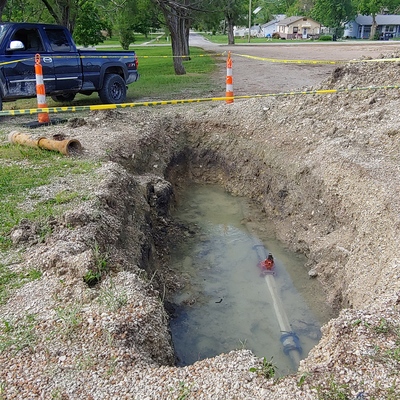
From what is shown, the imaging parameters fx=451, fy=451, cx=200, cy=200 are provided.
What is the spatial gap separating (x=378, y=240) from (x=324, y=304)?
104cm

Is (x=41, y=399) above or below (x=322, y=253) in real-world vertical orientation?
above

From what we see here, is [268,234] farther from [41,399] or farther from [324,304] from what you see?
[41,399]

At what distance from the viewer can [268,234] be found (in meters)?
7.41

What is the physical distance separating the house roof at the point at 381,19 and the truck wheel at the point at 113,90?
199ft

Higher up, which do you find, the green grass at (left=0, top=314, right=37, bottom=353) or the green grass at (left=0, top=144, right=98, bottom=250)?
the green grass at (left=0, top=144, right=98, bottom=250)

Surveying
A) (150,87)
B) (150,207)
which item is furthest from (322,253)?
(150,87)

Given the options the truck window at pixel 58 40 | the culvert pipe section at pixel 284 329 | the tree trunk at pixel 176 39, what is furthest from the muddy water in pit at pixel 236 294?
the tree trunk at pixel 176 39

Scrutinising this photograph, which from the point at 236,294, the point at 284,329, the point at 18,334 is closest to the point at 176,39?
the point at 236,294

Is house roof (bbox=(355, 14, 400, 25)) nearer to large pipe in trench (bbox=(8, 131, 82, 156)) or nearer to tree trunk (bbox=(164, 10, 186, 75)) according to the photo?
tree trunk (bbox=(164, 10, 186, 75))

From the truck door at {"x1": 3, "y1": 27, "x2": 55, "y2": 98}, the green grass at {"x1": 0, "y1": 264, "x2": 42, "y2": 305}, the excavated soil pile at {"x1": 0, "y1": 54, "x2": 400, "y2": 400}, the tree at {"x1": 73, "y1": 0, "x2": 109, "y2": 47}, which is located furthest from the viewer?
the tree at {"x1": 73, "y1": 0, "x2": 109, "y2": 47}

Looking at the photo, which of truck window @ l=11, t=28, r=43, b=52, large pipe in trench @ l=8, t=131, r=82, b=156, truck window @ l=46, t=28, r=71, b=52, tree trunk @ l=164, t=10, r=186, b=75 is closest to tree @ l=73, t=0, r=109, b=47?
tree trunk @ l=164, t=10, r=186, b=75

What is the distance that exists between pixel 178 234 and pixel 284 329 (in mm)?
2638

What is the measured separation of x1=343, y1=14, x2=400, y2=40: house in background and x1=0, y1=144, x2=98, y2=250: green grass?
61.9 meters

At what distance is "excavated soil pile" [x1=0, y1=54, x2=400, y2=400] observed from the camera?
292cm
